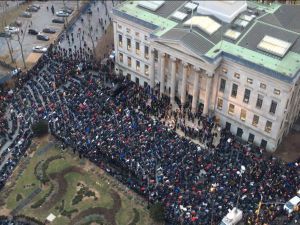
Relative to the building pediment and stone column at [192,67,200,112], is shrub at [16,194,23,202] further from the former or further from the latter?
the building pediment

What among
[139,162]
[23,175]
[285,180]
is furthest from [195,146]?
[23,175]

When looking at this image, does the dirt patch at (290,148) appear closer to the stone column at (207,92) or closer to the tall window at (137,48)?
the stone column at (207,92)

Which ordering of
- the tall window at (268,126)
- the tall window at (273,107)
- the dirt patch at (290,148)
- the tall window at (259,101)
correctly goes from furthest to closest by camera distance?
the dirt patch at (290,148) → the tall window at (268,126) → the tall window at (259,101) → the tall window at (273,107)

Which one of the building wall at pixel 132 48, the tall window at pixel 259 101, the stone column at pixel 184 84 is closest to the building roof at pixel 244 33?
the building wall at pixel 132 48

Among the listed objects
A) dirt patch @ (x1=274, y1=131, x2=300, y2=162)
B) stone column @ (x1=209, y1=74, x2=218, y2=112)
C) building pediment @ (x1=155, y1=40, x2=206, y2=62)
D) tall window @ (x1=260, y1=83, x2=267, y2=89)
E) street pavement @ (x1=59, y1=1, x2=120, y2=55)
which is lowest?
dirt patch @ (x1=274, y1=131, x2=300, y2=162)

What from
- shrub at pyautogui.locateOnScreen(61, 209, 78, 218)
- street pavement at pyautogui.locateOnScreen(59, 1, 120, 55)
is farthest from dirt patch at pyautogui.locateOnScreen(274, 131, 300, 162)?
street pavement at pyautogui.locateOnScreen(59, 1, 120, 55)

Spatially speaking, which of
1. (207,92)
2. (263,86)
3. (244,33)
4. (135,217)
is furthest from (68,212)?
(244,33)

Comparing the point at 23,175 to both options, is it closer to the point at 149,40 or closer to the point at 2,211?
the point at 2,211
